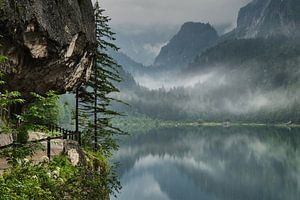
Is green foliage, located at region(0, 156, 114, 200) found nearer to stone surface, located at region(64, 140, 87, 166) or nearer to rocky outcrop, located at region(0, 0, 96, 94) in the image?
stone surface, located at region(64, 140, 87, 166)

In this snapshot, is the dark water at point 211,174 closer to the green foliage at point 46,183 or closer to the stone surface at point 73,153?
the stone surface at point 73,153

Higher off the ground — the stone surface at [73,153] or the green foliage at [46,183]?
the stone surface at [73,153]

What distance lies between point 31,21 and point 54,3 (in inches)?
104

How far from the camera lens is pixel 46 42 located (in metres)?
22.1

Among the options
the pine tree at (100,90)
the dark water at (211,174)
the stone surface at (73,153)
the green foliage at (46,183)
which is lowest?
the dark water at (211,174)

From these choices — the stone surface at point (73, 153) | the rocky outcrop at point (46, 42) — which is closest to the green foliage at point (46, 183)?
the stone surface at point (73, 153)

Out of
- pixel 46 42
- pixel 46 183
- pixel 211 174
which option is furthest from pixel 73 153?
pixel 211 174

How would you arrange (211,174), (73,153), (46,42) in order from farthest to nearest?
(211,174) < (73,153) < (46,42)

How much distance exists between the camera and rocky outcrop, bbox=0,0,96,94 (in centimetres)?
1997

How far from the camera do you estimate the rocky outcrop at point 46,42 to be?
1997cm

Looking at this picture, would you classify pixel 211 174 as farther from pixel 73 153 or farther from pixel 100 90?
pixel 73 153

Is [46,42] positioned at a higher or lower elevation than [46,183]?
higher

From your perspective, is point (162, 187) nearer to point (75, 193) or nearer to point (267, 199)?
point (267, 199)

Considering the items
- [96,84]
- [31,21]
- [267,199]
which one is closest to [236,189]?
[267,199]
